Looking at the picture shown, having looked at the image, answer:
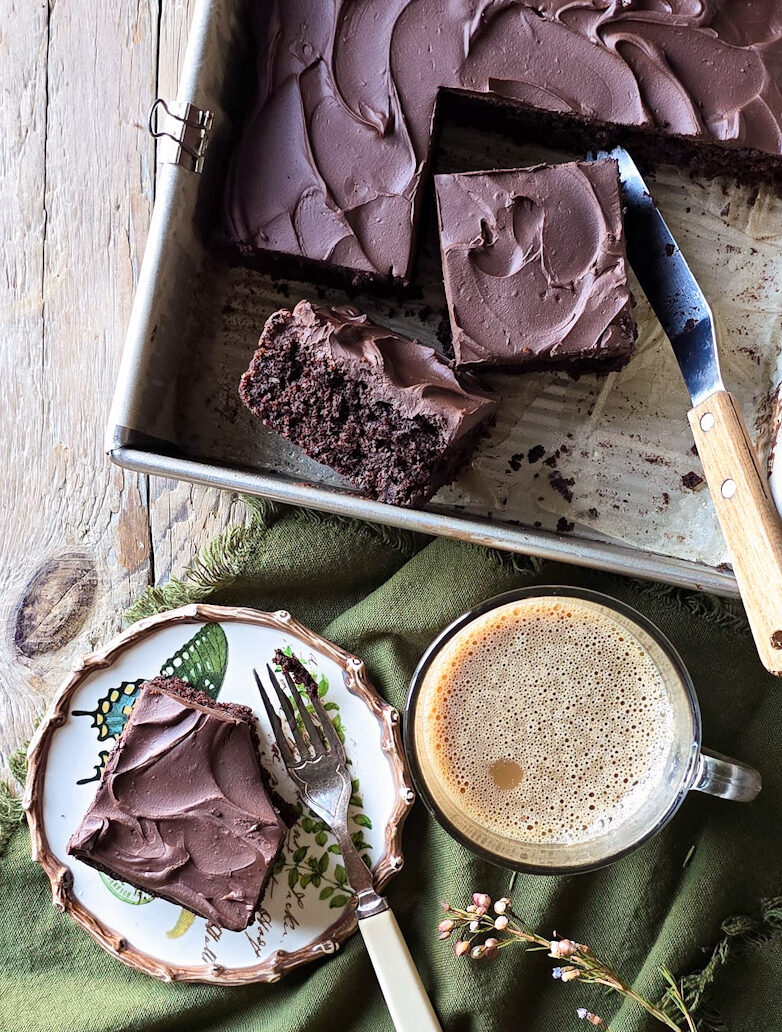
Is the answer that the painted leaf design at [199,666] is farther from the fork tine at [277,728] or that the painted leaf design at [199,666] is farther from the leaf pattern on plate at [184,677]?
the fork tine at [277,728]

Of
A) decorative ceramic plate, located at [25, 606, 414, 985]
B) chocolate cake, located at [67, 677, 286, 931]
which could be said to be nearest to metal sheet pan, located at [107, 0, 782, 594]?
decorative ceramic plate, located at [25, 606, 414, 985]

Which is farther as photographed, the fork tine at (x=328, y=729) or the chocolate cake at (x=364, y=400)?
the fork tine at (x=328, y=729)

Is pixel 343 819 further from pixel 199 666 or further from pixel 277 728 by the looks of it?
pixel 199 666

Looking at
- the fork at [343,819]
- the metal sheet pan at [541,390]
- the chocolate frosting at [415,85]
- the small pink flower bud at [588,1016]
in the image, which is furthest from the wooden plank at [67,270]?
the small pink flower bud at [588,1016]

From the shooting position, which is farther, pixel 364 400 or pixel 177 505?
pixel 177 505

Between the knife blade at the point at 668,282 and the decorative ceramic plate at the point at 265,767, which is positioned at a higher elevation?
the knife blade at the point at 668,282

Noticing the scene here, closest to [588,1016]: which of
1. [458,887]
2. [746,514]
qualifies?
[458,887]

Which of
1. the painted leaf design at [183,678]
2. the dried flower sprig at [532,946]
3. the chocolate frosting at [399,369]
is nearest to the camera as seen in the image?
the dried flower sprig at [532,946]
